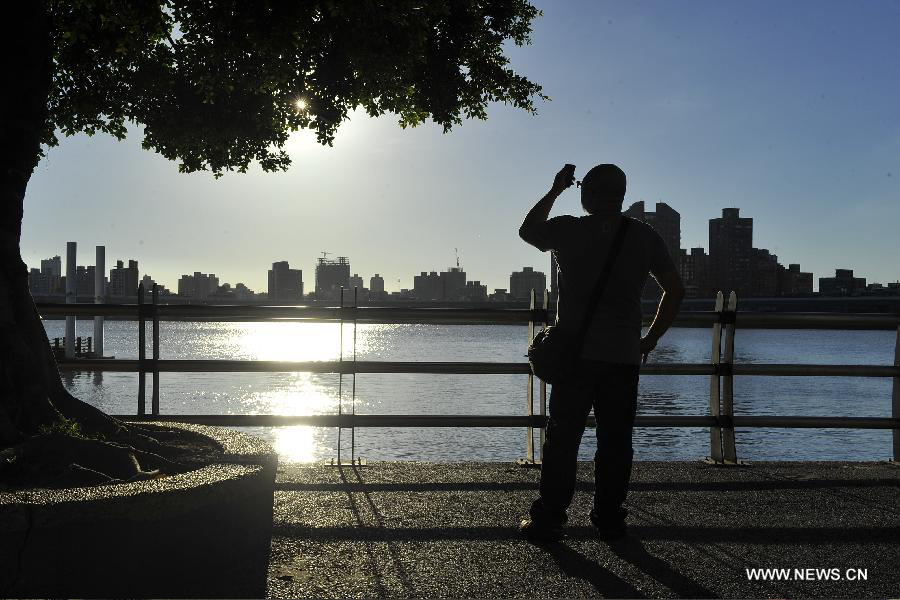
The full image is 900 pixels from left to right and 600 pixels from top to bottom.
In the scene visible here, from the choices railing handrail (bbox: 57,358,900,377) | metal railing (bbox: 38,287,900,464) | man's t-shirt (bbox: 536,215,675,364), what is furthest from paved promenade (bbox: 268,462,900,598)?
man's t-shirt (bbox: 536,215,675,364)

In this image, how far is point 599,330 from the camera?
14.3 ft

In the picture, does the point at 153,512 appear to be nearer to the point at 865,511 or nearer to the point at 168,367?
the point at 168,367

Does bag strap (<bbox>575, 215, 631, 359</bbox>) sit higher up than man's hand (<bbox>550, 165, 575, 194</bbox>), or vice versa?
man's hand (<bbox>550, 165, 575, 194</bbox>)

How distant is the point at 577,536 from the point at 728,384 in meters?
3.28

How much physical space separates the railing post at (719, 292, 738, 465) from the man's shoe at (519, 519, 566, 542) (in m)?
3.32

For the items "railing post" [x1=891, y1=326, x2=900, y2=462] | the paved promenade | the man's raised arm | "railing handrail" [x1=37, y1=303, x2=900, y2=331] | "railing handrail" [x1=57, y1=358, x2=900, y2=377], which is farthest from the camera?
"railing post" [x1=891, y1=326, x2=900, y2=462]

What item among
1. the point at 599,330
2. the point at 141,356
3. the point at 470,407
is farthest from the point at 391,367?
the point at 470,407

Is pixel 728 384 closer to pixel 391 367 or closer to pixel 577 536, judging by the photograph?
pixel 391 367

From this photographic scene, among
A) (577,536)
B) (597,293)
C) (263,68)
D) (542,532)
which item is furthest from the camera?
(263,68)

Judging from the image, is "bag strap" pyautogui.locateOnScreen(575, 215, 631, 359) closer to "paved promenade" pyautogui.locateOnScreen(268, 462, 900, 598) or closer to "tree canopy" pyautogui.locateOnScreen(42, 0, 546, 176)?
"paved promenade" pyautogui.locateOnScreen(268, 462, 900, 598)

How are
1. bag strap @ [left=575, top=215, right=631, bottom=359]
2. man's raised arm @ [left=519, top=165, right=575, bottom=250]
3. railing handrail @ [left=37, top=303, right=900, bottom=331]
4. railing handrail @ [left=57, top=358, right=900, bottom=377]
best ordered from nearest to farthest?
bag strap @ [left=575, top=215, right=631, bottom=359] < man's raised arm @ [left=519, top=165, right=575, bottom=250] < railing handrail @ [left=57, top=358, right=900, bottom=377] < railing handrail @ [left=37, top=303, right=900, bottom=331]

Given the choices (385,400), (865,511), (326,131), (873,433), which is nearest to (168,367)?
(326,131)

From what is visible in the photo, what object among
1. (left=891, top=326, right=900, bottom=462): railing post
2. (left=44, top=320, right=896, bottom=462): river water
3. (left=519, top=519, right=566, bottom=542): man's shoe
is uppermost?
(left=891, top=326, right=900, bottom=462): railing post

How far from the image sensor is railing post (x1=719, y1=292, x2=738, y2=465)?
727 cm
